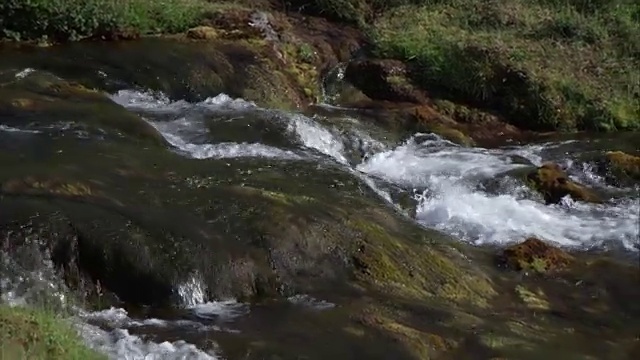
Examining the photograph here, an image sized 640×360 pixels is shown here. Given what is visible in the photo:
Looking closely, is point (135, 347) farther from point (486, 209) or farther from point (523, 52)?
point (523, 52)

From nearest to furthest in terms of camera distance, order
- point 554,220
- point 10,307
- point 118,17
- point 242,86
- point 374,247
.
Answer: point 10,307 → point 374,247 → point 554,220 → point 242,86 → point 118,17

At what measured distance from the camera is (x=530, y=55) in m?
19.0

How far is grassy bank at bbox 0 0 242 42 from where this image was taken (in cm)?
1623

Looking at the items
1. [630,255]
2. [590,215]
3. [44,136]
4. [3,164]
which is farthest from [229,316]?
[590,215]

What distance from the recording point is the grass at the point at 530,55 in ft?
58.2

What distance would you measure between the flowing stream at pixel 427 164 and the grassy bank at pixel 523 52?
2.33 meters

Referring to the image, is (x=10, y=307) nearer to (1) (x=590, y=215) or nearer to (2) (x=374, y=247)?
(2) (x=374, y=247)

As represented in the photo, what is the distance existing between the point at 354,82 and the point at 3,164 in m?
9.29

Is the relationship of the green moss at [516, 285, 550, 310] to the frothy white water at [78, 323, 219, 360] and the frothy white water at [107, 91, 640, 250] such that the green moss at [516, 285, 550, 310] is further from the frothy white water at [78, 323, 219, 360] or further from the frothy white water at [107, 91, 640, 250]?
the frothy white water at [78, 323, 219, 360]

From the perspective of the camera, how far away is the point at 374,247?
8961mm

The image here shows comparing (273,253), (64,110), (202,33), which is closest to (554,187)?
(273,253)

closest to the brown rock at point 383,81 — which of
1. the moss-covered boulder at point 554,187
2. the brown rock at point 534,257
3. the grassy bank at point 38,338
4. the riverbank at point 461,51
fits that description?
the riverbank at point 461,51

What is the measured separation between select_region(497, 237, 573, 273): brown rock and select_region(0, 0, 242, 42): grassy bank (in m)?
9.21

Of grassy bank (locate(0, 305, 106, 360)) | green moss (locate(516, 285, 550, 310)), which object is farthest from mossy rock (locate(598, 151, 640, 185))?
grassy bank (locate(0, 305, 106, 360))
